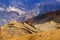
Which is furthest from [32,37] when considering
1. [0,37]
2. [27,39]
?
[0,37]

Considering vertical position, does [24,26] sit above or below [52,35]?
above

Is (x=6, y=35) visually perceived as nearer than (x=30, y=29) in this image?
Yes

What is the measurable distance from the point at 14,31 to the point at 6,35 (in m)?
1.56

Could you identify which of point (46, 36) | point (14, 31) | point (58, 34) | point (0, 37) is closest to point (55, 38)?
point (58, 34)

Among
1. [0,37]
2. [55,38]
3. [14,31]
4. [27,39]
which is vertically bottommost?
[55,38]

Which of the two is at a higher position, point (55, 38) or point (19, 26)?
point (19, 26)

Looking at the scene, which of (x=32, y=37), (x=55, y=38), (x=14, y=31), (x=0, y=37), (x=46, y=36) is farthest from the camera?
(x=14, y=31)

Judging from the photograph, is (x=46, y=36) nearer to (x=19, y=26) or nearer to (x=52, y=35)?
(x=52, y=35)

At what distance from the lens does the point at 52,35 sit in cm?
1967

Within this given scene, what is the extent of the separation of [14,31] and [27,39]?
8.53m

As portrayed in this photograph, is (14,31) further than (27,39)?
Yes

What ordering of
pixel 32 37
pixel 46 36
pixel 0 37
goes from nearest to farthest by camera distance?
→ pixel 46 36 → pixel 32 37 → pixel 0 37

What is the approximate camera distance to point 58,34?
19.0 meters

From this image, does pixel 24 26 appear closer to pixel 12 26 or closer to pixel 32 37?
pixel 12 26
